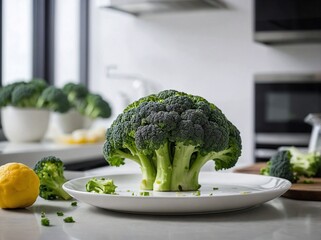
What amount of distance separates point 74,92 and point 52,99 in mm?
362

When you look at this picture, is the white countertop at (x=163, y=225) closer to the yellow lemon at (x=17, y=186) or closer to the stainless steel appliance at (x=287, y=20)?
the yellow lemon at (x=17, y=186)

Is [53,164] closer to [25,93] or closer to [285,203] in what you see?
[285,203]

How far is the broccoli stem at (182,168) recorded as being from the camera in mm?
1139

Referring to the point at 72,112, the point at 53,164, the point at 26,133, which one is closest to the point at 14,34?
the point at 72,112

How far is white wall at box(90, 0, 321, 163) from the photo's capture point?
372 cm

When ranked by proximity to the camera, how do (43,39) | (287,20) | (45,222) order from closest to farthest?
1. (45,222)
2. (287,20)
3. (43,39)

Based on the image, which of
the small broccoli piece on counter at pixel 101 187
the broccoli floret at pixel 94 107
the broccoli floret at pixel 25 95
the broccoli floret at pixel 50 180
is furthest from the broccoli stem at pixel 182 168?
the broccoli floret at pixel 94 107

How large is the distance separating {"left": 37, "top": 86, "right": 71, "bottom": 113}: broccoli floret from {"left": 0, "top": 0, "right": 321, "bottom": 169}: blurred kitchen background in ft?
1.48

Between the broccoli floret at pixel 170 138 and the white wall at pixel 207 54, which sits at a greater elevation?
the white wall at pixel 207 54

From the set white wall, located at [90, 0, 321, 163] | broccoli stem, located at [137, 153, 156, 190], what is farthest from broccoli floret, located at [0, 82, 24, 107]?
broccoli stem, located at [137, 153, 156, 190]

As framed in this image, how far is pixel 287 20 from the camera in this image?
11.1 ft

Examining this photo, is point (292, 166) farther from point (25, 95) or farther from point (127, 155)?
point (25, 95)

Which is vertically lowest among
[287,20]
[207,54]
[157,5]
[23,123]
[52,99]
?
[23,123]

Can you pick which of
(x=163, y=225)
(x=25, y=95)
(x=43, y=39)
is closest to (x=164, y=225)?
(x=163, y=225)
